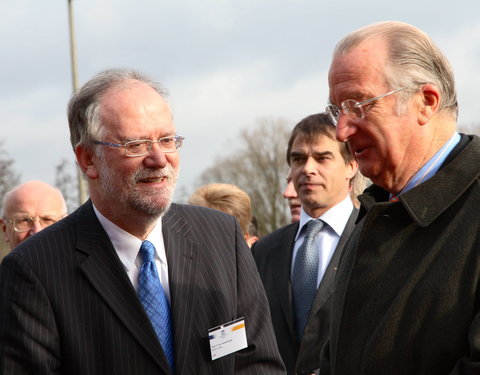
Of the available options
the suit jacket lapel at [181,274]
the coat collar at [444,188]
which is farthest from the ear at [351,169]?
the coat collar at [444,188]

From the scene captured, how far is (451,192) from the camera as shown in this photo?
105 inches

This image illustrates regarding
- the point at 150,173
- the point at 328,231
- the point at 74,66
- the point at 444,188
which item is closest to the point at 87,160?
the point at 150,173

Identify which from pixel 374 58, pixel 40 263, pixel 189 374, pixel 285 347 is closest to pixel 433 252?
pixel 374 58

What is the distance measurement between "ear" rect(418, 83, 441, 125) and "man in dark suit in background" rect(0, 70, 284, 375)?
1.22 meters

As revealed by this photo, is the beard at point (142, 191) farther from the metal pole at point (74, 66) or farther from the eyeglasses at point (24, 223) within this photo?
the metal pole at point (74, 66)

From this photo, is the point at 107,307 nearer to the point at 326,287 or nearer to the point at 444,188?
the point at 444,188

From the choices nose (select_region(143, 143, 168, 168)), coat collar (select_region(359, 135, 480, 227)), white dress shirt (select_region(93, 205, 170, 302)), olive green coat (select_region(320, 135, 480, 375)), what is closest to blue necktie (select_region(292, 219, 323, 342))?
white dress shirt (select_region(93, 205, 170, 302))

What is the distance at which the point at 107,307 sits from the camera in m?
3.35

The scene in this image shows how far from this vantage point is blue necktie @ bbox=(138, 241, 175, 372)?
340cm

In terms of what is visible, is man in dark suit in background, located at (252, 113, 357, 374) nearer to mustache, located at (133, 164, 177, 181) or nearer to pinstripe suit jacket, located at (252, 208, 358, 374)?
pinstripe suit jacket, located at (252, 208, 358, 374)

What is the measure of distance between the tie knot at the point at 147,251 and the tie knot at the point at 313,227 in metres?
2.00

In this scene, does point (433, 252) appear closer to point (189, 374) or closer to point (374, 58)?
point (374, 58)

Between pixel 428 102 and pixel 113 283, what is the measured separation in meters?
1.57

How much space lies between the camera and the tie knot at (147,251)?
3.52 metres
